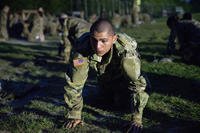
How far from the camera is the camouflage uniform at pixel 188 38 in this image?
35.3 ft

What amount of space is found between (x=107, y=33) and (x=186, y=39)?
268 inches

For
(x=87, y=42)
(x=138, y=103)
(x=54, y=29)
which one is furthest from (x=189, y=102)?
(x=54, y=29)

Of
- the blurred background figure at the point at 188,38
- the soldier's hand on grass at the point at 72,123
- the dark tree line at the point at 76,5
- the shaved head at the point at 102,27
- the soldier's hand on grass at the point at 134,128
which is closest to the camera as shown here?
the shaved head at the point at 102,27

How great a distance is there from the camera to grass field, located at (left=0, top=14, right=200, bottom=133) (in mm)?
5844

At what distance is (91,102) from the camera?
712 centimetres

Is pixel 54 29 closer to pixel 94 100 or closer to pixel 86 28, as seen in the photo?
pixel 86 28

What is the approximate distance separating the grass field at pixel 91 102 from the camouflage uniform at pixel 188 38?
32cm

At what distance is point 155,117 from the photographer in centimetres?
625

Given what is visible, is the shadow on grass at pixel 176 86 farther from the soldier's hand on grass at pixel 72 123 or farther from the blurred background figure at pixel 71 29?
the blurred background figure at pixel 71 29

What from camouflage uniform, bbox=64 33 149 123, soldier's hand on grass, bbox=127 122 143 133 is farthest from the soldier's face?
soldier's hand on grass, bbox=127 122 143 133

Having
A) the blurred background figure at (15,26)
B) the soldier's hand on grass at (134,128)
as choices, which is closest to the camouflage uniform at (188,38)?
the soldier's hand on grass at (134,128)

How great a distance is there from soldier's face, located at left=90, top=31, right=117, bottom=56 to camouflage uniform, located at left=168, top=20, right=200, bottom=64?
5917 millimetres

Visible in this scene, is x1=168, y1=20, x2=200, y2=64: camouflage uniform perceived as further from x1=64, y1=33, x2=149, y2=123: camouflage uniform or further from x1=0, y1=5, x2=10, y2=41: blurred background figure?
x1=0, y1=5, x2=10, y2=41: blurred background figure

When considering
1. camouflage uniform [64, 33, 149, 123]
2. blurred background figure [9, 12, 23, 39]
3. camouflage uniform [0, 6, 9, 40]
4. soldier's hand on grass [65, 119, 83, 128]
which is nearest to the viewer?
camouflage uniform [64, 33, 149, 123]
